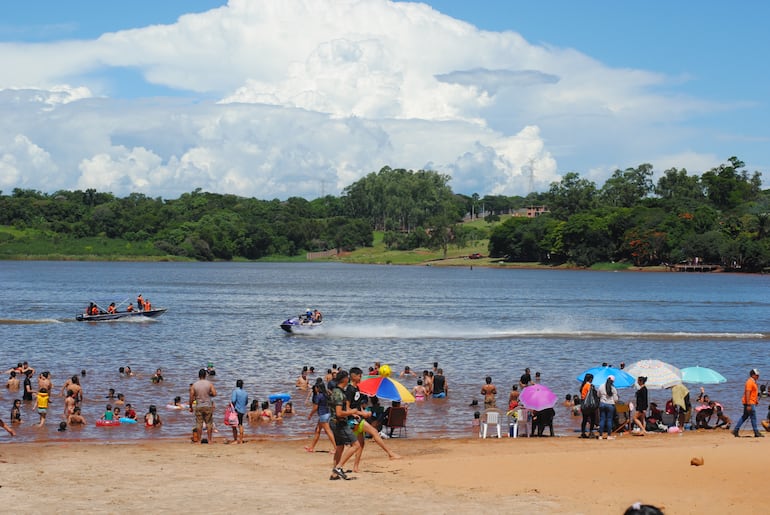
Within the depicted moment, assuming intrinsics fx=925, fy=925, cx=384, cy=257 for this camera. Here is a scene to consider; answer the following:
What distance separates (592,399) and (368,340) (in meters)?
33.3

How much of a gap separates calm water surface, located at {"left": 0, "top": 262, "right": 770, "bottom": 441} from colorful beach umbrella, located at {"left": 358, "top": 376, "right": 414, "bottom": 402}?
3.98 meters

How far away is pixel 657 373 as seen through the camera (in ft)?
93.6

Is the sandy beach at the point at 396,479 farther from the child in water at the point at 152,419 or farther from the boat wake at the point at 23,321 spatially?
the boat wake at the point at 23,321

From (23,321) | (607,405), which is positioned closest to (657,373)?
(607,405)

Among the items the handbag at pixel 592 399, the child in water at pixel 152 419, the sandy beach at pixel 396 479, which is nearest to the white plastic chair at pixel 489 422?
the sandy beach at pixel 396 479

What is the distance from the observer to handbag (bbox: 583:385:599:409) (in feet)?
80.5

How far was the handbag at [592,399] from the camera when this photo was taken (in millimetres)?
24531

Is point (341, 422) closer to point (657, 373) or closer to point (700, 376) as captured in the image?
point (657, 373)

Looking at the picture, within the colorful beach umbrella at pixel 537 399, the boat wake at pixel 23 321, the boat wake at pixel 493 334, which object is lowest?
the boat wake at pixel 23 321

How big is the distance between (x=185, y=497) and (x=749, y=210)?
196083mm

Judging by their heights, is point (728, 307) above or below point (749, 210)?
below

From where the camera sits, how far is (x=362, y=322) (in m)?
70.8

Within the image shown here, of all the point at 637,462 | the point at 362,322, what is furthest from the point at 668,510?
the point at 362,322

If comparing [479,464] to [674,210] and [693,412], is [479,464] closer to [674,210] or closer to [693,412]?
[693,412]
